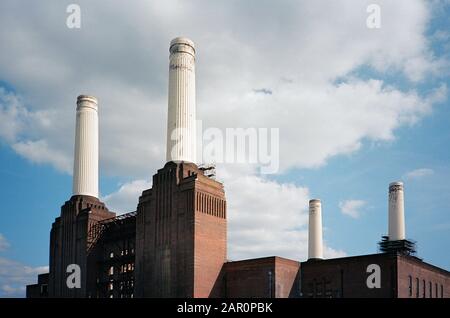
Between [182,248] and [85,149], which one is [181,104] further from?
[85,149]

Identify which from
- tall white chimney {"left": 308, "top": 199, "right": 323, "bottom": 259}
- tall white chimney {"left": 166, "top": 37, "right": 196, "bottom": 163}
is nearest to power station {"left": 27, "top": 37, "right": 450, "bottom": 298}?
tall white chimney {"left": 166, "top": 37, "right": 196, "bottom": 163}

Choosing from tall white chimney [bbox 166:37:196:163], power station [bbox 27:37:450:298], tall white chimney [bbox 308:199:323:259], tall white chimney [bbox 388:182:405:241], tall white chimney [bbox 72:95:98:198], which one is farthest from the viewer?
tall white chimney [bbox 308:199:323:259]

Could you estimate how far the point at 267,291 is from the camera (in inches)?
2650

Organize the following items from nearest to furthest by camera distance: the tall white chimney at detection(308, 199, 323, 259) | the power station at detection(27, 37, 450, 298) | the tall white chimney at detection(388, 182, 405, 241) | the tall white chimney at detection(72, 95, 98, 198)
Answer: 1. the power station at detection(27, 37, 450, 298)
2. the tall white chimney at detection(388, 182, 405, 241)
3. the tall white chimney at detection(72, 95, 98, 198)
4. the tall white chimney at detection(308, 199, 323, 259)

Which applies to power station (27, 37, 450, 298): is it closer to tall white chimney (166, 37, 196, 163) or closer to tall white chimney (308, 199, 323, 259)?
tall white chimney (166, 37, 196, 163)

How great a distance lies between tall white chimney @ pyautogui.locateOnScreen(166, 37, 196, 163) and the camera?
72.6 m

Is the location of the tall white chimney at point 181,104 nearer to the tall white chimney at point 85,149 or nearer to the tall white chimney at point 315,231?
the tall white chimney at point 85,149

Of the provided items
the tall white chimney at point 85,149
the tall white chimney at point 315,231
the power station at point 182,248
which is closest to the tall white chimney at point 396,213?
the power station at point 182,248

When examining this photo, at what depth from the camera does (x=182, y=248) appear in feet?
222

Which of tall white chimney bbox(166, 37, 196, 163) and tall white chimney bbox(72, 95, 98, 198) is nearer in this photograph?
tall white chimney bbox(166, 37, 196, 163)

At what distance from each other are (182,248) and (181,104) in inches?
650

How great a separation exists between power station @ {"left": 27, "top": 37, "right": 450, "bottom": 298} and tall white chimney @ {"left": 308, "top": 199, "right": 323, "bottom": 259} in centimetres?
832

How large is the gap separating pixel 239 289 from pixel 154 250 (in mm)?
10417
